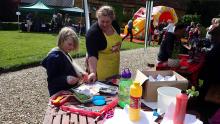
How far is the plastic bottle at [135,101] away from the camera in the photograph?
201cm

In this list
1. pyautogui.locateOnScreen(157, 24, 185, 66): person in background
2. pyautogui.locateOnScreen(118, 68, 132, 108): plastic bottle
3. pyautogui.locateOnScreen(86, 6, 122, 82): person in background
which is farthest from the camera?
pyautogui.locateOnScreen(157, 24, 185, 66): person in background

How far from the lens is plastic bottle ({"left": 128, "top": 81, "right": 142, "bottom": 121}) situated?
2.01 metres

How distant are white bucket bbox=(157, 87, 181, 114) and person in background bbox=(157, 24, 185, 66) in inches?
110

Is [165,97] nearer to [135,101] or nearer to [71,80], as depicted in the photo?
[135,101]

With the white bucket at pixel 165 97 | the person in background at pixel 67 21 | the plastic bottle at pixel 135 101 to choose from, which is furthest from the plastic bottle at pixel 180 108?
the person in background at pixel 67 21

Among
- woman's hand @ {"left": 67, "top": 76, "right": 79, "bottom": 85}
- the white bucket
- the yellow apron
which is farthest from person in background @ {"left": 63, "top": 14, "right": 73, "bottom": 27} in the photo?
the white bucket

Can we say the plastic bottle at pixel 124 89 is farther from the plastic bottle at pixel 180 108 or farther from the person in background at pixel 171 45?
the person in background at pixel 171 45

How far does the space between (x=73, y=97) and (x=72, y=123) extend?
484mm

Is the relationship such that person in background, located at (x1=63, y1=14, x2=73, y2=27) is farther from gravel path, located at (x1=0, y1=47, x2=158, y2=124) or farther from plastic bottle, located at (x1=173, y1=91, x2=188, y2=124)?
plastic bottle, located at (x1=173, y1=91, x2=188, y2=124)

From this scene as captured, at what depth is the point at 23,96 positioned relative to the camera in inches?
235

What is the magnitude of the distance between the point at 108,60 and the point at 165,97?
59.7 inches

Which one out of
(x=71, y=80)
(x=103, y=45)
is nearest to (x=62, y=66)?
(x=71, y=80)

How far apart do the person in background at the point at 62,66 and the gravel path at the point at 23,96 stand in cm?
204

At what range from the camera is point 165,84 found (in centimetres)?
243
